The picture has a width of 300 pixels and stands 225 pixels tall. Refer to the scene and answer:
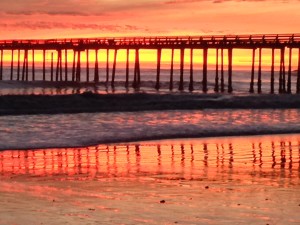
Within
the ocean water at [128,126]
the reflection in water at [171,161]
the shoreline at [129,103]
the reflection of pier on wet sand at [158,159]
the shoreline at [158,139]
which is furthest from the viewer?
the shoreline at [129,103]

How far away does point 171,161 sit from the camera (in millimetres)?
20188

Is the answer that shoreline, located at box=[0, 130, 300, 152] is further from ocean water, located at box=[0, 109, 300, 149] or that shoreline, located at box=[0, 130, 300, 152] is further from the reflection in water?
the reflection in water

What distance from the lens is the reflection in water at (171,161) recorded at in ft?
59.0

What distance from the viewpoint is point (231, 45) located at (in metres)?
49.9

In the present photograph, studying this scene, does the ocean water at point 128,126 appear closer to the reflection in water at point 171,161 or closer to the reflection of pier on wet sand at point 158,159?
the reflection in water at point 171,161

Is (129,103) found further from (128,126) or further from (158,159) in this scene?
(158,159)

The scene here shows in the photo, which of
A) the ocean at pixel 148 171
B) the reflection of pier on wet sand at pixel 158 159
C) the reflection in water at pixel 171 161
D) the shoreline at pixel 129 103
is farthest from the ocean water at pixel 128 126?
the shoreline at pixel 129 103

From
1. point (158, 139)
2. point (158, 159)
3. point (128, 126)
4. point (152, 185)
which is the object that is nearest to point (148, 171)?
point (152, 185)

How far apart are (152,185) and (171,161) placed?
3744 mm

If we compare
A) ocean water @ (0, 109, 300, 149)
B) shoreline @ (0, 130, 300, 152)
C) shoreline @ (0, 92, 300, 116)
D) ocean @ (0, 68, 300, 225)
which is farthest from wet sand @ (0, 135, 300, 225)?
shoreline @ (0, 92, 300, 116)

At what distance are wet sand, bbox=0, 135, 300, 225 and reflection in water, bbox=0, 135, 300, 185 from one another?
0.02 m

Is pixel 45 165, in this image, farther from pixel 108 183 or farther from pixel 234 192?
pixel 234 192

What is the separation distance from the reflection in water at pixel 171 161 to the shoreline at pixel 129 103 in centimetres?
1475

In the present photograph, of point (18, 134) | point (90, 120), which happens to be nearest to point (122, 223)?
point (18, 134)
